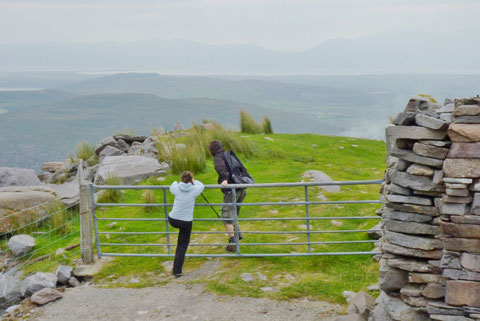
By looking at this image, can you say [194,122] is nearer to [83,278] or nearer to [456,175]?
[83,278]

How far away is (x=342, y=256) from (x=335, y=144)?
38.4 feet

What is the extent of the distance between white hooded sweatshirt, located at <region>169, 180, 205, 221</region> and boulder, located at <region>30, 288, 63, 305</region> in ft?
7.07

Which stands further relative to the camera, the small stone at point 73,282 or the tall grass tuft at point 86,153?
the tall grass tuft at point 86,153

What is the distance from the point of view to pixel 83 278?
9672mm

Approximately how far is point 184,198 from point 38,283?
276 cm

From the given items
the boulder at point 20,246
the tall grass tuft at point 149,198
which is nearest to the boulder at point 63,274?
the boulder at point 20,246

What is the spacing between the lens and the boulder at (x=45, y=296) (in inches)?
348

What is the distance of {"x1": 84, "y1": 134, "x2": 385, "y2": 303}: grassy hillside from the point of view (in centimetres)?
882

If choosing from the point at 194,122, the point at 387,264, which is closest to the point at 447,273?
the point at 387,264

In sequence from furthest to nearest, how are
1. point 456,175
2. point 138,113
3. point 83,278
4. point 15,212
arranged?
point 138,113, point 15,212, point 83,278, point 456,175

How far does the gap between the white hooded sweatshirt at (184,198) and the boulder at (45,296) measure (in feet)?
7.07

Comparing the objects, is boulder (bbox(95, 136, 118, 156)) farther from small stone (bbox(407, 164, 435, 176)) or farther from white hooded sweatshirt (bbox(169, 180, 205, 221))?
small stone (bbox(407, 164, 435, 176))

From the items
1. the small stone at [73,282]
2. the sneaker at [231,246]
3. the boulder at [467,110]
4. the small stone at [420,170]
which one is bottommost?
the small stone at [73,282]

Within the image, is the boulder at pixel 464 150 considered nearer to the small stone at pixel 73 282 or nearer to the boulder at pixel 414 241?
the boulder at pixel 414 241
